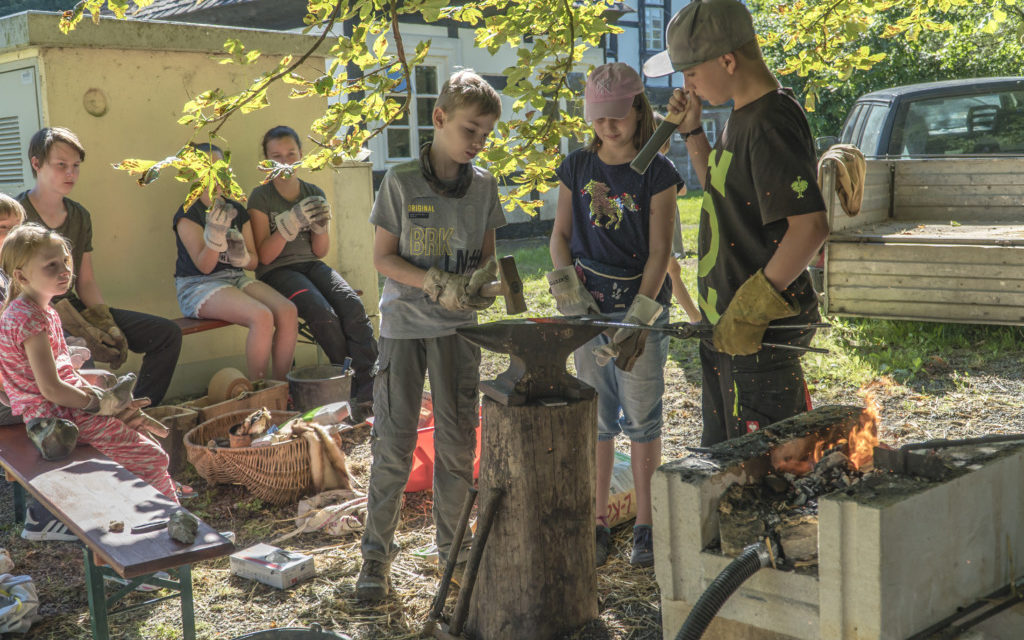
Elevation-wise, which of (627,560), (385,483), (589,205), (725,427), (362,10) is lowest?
(627,560)

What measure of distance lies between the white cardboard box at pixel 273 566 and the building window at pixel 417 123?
1017 cm

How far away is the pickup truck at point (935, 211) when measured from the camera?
6.02m

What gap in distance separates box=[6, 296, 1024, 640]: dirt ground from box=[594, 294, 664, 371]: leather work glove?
0.90 meters

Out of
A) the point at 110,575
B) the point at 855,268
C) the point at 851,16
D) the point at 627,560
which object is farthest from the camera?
the point at 855,268

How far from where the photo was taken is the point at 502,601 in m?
2.84

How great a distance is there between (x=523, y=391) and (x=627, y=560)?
1.15 metres

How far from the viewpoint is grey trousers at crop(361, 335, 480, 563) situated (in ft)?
10.8

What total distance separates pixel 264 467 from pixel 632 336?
2.24 metres

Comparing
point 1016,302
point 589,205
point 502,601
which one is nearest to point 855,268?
point 1016,302

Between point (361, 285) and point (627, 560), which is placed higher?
point (361, 285)

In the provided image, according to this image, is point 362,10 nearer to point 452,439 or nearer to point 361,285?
point 452,439

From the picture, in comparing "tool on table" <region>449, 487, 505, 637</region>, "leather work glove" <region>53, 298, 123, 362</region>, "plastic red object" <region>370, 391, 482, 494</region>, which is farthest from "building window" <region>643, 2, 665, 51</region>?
"tool on table" <region>449, 487, 505, 637</region>

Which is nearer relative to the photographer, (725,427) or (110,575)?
(725,427)

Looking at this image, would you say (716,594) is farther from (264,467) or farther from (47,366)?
(264,467)
